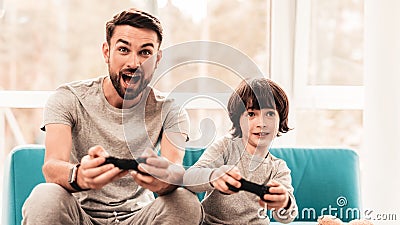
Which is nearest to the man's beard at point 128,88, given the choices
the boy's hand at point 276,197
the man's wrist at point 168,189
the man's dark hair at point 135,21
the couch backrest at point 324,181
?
the man's dark hair at point 135,21

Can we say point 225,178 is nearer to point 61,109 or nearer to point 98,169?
point 98,169

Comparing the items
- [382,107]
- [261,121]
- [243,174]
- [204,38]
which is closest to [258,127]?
[261,121]

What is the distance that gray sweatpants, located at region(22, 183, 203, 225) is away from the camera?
1606 millimetres

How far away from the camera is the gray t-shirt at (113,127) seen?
74.7 inches

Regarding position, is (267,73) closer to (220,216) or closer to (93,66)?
(93,66)

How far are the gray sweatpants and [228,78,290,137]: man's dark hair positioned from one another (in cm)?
31

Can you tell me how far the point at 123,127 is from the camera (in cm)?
192

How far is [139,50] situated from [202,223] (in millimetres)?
544

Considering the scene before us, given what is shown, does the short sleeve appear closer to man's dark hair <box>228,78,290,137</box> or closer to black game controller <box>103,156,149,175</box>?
black game controller <box>103,156,149,175</box>

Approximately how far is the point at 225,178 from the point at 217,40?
1177 millimetres

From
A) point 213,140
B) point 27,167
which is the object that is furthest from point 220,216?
point 27,167

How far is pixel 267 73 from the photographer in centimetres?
→ 279

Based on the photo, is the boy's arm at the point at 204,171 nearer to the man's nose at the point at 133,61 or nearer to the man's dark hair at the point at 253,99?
the man's dark hair at the point at 253,99

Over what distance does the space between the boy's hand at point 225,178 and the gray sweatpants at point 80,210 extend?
7 cm
